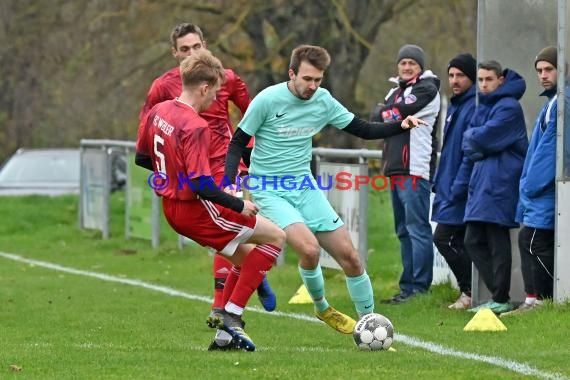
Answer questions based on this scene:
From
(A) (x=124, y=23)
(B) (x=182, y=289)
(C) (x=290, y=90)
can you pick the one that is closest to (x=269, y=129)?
(C) (x=290, y=90)

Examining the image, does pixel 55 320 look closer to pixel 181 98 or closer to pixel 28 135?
Result: pixel 181 98

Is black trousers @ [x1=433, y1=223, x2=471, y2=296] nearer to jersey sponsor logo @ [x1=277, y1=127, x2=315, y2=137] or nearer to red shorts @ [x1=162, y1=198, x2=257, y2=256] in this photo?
jersey sponsor logo @ [x1=277, y1=127, x2=315, y2=137]

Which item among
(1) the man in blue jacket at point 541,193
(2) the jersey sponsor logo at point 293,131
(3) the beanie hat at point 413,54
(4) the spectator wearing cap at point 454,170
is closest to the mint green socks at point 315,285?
(2) the jersey sponsor logo at point 293,131

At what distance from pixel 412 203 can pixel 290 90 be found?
2908 mm

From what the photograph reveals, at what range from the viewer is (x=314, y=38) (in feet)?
83.7

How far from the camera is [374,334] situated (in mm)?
8789

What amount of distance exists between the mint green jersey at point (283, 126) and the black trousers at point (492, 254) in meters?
2.18

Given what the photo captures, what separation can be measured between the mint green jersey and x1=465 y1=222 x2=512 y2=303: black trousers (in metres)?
2.18

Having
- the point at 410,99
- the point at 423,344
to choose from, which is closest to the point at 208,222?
the point at 423,344

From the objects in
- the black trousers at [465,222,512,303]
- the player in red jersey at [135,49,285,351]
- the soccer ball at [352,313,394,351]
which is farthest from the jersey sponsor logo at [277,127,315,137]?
the black trousers at [465,222,512,303]

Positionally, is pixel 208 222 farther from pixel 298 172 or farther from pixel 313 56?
pixel 313 56

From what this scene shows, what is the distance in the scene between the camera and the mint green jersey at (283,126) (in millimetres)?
9477

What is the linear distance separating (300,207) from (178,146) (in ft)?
4.17

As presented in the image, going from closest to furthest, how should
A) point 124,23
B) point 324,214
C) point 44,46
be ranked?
point 324,214
point 124,23
point 44,46
